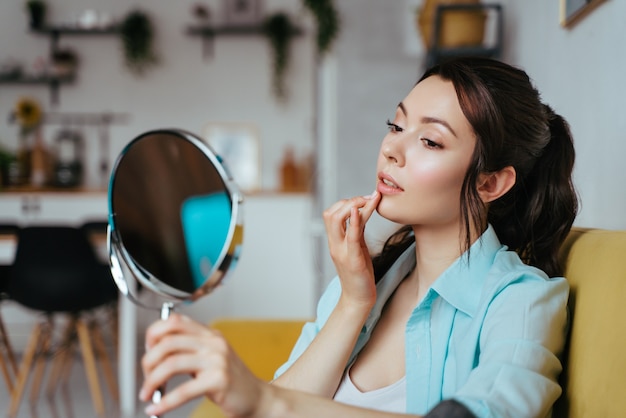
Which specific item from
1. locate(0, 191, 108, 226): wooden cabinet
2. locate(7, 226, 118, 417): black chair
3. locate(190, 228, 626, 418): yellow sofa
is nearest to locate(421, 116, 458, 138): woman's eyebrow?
locate(190, 228, 626, 418): yellow sofa

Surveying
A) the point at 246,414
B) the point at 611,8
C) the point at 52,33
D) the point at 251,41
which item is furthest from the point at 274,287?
the point at 246,414

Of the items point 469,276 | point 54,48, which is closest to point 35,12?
point 54,48

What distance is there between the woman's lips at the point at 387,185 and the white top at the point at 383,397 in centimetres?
27

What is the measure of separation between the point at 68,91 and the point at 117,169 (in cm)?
533

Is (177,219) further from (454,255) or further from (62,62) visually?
(62,62)

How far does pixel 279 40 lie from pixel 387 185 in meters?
4.57

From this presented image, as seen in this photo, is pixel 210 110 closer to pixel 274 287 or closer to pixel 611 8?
pixel 274 287

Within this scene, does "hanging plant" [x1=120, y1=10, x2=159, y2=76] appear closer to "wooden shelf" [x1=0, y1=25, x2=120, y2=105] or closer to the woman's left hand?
"wooden shelf" [x1=0, y1=25, x2=120, y2=105]

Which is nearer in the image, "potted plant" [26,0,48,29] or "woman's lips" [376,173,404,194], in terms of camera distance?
"woman's lips" [376,173,404,194]

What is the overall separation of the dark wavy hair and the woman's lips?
0.34 feet

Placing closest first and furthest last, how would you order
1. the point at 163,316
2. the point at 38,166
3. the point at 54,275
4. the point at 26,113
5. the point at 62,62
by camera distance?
the point at 163,316, the point at 54,275, the point at 38,166, the point at 26,113, the point at 62,62

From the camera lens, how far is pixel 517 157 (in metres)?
1.04

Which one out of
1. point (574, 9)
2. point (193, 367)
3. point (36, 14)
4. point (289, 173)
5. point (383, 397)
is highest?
point (36, 14)

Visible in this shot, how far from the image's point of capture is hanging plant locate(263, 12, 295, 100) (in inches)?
211
